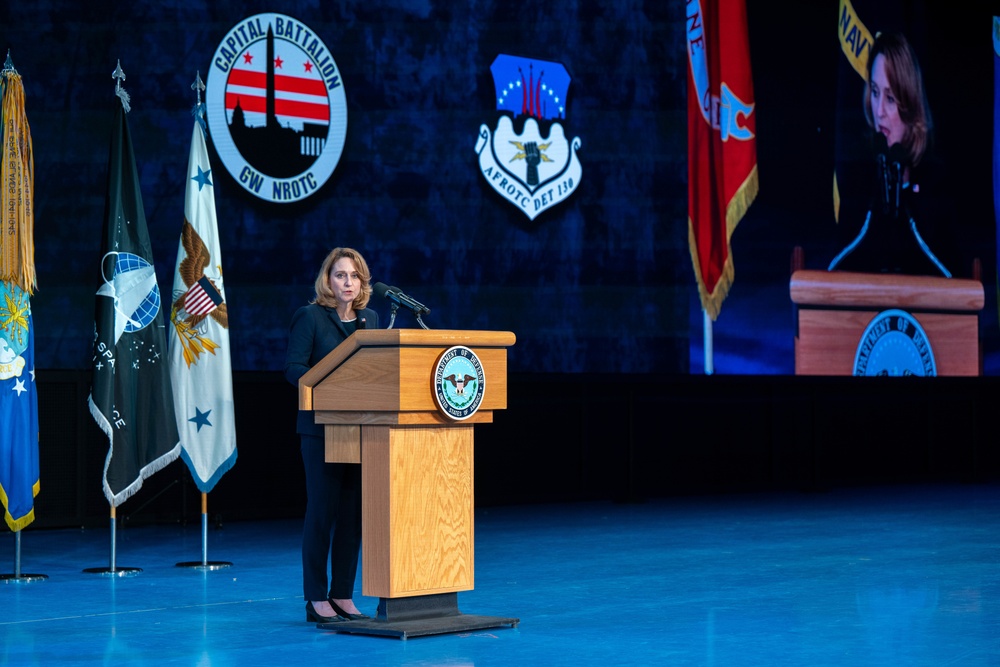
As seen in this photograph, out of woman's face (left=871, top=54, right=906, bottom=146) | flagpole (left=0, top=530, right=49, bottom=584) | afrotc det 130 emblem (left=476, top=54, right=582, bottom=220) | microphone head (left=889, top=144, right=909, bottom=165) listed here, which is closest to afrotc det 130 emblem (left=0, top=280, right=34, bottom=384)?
flagpole (left=0, top=530, right=49, bottom=584)

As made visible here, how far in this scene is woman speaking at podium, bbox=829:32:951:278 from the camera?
13062mm

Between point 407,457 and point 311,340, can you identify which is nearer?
point 407,457

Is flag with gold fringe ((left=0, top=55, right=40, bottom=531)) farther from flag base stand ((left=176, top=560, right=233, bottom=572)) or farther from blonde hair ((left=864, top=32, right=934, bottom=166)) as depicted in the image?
blonde hair ((left=864, top=32, right=934, bottom=166))

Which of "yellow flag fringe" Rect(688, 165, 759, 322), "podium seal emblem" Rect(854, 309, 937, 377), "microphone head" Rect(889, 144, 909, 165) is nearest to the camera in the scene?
"yellow flag fringe" Rect(688, 165, 759, 322)

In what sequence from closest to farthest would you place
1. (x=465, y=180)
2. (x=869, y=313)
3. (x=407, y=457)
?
1. (x=407, y=457)
2. (x=465, y=180)
3. (x=869, y=313)

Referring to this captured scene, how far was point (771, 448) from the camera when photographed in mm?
13266

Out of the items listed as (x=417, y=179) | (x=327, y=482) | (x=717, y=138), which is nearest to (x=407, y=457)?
(x=327, y=482)

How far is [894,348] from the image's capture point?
1309cm

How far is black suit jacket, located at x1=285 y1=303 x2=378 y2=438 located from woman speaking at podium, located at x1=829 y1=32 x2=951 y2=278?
7.87 meters

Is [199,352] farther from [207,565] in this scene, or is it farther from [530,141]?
[530,141]

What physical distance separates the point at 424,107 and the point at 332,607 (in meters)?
5.97

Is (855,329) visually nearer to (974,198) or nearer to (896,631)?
(974,198)

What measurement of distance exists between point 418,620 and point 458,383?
34.7 inches

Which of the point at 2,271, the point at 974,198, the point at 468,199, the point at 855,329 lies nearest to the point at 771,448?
the point at 855,329
